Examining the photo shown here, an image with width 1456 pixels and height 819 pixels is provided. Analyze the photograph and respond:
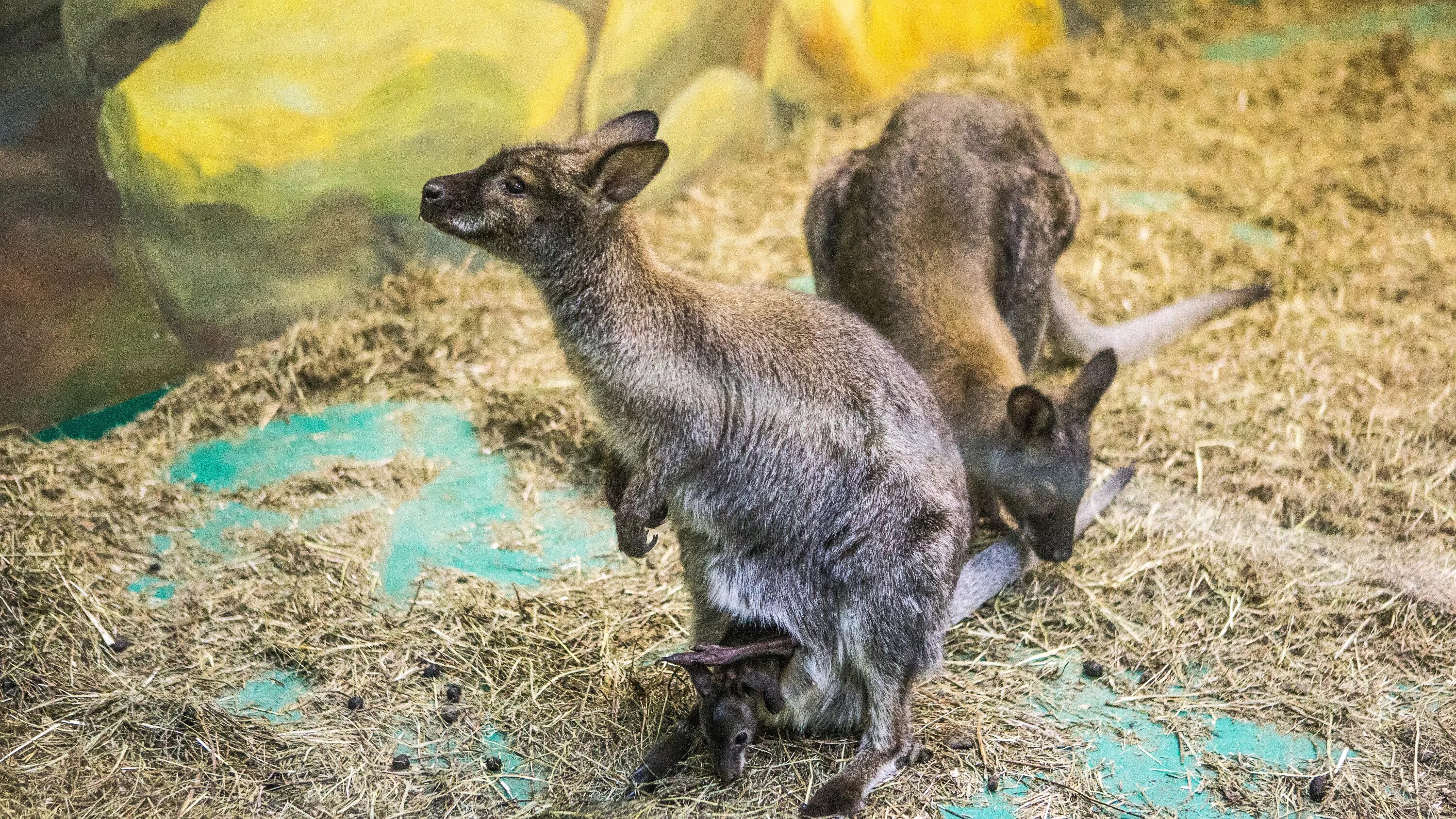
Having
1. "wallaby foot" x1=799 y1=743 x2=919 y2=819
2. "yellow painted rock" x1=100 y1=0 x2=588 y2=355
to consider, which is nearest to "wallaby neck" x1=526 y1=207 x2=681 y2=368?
"wallaby foot" x1=799 y1=743 x2=919 y2=819

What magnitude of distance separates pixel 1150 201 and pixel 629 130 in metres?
5.05

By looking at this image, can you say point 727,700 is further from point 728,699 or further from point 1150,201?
point 1150,201

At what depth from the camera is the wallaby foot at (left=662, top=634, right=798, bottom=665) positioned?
3.96m

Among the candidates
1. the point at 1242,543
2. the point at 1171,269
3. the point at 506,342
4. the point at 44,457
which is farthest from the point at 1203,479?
the point at 44,457

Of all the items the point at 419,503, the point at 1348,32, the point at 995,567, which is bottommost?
the point at 995,567

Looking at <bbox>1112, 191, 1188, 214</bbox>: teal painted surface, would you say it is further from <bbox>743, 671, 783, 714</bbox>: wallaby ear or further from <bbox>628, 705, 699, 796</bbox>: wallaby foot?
<bbox>628, 705, 699, 796</bbox>: wallaby foot

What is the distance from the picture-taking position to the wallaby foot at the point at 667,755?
4.13 m

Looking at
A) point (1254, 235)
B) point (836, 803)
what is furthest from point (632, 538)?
point (1254, 235)

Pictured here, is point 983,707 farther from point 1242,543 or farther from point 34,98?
point 34,98

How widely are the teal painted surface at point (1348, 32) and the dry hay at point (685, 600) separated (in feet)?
9.07

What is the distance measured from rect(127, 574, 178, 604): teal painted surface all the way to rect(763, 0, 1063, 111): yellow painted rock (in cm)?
513

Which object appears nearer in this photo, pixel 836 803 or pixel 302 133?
pixel 836 803

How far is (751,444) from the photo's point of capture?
4.15 meters

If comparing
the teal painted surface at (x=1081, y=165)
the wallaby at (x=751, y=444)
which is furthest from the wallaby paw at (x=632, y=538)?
the teal painted surface at (x=1081, y=165)
